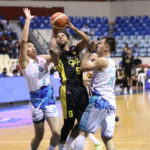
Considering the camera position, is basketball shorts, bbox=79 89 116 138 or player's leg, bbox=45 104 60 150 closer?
basketball shorts, bbox=79 89 116 138

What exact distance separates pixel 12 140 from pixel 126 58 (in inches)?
391

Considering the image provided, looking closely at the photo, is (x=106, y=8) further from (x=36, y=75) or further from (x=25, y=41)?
(x=25, y=41)

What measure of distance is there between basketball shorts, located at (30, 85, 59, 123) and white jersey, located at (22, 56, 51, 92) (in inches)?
2.9

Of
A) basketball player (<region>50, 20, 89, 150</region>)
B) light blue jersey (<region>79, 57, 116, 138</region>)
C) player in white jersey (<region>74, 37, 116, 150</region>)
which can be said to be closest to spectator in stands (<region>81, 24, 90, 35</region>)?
basketball player (<region>50, 20, 89, 150</region>)

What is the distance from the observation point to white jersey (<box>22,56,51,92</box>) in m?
5.79

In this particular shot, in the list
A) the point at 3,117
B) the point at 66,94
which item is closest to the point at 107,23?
the point at 3,117

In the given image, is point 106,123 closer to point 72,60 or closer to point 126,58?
point 72,60

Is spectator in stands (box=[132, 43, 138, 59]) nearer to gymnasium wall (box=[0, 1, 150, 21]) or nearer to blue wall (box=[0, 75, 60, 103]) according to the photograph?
gymnasium wall (box=[0, 1, 150, 21])

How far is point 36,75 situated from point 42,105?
441 mm

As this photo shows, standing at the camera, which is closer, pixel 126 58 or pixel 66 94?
pixel 66 94

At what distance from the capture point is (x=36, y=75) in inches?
229

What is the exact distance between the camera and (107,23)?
28.1 m

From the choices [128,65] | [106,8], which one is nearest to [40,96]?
[128,65]

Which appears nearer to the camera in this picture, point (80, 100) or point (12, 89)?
point (80, 100)
